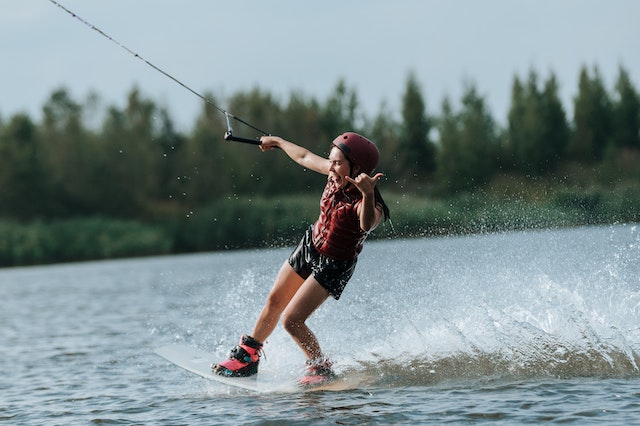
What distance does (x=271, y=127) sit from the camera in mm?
56406

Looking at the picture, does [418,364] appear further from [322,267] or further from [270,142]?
[270,142]

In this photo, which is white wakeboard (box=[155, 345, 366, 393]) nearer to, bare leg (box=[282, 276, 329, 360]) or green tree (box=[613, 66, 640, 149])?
bare leg (box=[282, 276, 329, 360])

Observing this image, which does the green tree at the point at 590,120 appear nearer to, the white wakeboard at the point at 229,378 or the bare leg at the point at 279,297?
the white wakeboard at the point at 229,378

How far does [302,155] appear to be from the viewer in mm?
8164

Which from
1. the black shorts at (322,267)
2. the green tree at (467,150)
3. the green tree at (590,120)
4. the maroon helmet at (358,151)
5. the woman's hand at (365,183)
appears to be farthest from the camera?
the green tree at (590,120)

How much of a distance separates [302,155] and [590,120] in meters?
45.0

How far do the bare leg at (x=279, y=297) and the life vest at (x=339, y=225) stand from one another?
382 millimetres

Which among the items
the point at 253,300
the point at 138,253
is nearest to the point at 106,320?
the point at 253,300

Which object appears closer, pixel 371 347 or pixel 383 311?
pixel 371 347

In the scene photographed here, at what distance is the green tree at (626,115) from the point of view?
49438 millimetres

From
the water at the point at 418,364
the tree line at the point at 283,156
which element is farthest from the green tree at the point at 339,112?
the water at the point at 418,364

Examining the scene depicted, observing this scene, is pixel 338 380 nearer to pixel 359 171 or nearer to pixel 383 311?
pixel 359 171

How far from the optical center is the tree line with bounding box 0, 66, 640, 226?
161ft

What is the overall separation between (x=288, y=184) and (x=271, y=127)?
788 cm
